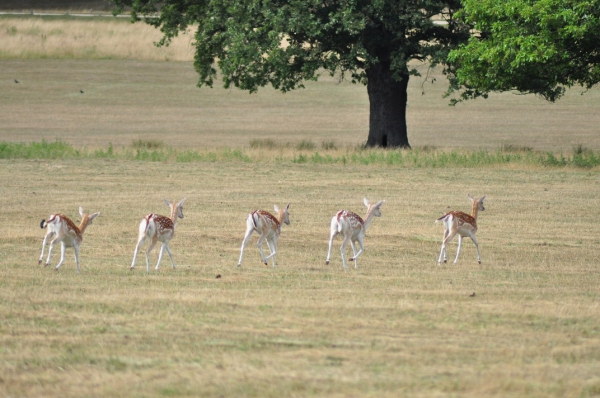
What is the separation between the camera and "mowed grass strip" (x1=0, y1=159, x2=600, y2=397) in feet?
29.6

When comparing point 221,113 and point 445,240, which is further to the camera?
point 221,113

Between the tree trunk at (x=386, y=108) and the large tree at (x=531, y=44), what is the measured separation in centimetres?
739

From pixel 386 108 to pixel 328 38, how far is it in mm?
3951

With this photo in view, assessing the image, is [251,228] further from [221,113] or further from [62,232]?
[221,113]

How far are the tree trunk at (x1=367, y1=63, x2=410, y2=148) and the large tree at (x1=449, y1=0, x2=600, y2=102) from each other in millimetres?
7390

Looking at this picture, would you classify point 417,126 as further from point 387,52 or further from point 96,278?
point 96,278

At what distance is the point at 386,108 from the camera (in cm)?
4153

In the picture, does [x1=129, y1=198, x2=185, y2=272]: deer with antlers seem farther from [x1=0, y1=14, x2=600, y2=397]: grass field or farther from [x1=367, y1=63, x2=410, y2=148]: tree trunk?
[x1=367, y1=63, x2=410, y2=148]: tree trunk

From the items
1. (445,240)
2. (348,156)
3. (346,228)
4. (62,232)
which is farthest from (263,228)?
(348,156)

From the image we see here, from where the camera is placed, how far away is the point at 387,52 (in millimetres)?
40281

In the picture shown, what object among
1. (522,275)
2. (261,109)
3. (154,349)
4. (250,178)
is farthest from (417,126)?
(154,349)

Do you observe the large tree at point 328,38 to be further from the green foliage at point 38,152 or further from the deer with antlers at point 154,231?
the deer with antlers at point 154,231

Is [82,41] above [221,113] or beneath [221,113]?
above

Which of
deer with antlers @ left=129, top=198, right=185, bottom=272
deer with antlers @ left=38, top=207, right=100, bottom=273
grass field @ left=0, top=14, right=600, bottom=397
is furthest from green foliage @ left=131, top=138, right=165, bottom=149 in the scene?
deer with antlers @ left=38, top=207, right=100, bottom=273
